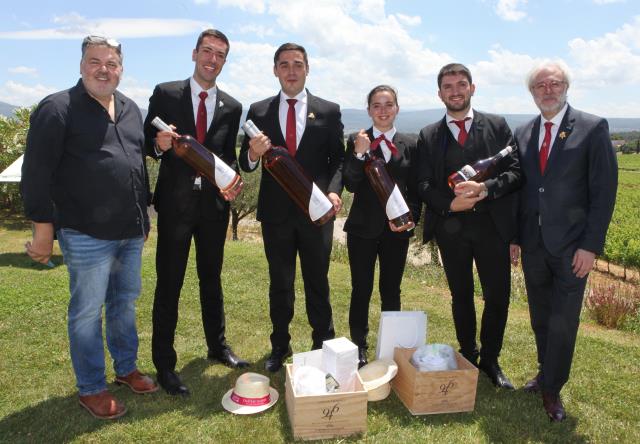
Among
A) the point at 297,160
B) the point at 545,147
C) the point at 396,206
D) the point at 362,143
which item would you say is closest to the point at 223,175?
the point at 297,160

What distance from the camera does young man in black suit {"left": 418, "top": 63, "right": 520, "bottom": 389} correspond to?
4.52 metres

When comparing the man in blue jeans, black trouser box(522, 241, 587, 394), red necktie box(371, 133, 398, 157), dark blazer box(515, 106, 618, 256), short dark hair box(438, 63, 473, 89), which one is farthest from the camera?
red necktie box(371, 133, 398, 157)

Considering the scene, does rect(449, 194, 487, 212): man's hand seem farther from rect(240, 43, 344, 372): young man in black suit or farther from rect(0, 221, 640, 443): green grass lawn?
rect(0, 221, 640, 443): green grass lawn

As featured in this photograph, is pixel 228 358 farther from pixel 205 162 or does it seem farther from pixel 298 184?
pixel 205 162

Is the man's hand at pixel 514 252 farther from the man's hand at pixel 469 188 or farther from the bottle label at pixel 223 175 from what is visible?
the bottle label at pixel 223 175

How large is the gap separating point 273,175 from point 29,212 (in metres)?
1.94

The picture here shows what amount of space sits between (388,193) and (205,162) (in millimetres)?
1624

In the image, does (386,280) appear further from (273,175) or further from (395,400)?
(273,175)

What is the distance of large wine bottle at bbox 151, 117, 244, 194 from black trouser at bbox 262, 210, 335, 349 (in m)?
0.80

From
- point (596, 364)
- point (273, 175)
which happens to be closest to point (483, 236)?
point (273, 175)

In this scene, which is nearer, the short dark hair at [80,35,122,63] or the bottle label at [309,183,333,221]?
the short dark hair at [80,35,122,63]

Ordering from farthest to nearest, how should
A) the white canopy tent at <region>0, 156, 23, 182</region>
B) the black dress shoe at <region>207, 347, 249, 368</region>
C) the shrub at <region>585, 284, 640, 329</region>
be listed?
the white canopy tent at <region>0, 156, 23, 182</region>, the shrub at <region>585, 284, 640, 329</region>, the black dress shoe at <region>207, 347, 249, 368</region>

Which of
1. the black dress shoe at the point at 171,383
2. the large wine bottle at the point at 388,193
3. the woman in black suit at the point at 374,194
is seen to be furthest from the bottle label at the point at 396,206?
the black dress shoe at the point at 171,383

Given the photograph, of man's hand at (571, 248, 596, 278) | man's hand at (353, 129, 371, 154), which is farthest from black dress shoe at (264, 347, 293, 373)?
man's hand at (571, 248, 596, 278)
